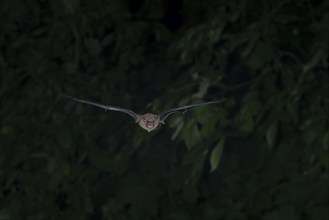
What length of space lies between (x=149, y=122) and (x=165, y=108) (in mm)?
1737

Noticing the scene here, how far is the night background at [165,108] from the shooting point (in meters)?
3.01

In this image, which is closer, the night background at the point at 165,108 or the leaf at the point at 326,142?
the leaf at the point at 326,142

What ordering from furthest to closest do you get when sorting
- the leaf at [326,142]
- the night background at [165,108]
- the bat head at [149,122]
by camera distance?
1. the night background at [165,108]
2. the leaf at [326,142]
3. the bat head at [149,122]

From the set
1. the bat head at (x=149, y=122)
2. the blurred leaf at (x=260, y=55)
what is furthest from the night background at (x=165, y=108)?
the bat head at (x=149, y=122)

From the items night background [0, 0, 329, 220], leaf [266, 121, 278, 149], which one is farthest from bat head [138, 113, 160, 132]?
leaf [266, 121, 278, 149]

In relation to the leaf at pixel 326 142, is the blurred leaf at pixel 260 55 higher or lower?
higher

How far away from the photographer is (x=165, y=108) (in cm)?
290

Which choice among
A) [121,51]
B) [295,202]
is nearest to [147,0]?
[121,51]

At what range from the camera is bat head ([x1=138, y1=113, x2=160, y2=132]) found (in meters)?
1.13

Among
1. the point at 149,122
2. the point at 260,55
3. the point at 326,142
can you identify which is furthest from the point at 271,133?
the point at 149,122

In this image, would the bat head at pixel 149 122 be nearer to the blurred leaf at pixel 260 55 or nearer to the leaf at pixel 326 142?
the leaf at pixel 326 142

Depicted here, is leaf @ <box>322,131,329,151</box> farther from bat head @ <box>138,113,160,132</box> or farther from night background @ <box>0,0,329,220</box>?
bat head @ <box>138,113,160,132</box>

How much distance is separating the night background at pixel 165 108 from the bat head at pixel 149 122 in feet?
5.13

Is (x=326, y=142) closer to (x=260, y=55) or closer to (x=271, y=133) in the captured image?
(x=271, y=133)
